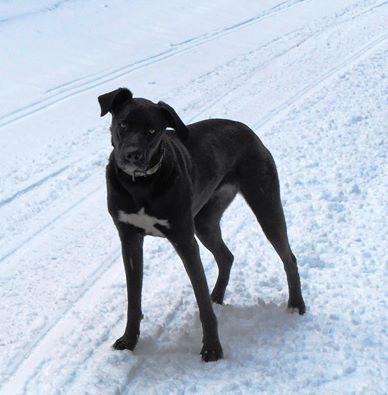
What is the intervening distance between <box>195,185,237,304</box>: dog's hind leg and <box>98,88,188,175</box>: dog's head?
34.1 inches

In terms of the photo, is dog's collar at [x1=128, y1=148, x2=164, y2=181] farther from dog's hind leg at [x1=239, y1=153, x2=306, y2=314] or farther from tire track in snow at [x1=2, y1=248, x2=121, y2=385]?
tire track in snow at [x1=2, y1=248, x2=121, y2=385]

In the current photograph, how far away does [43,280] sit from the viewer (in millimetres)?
4734

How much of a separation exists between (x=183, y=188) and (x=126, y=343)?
1.00 m

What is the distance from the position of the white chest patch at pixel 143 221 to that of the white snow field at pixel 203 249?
0.78m

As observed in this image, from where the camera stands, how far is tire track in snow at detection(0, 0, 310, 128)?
9.05 m

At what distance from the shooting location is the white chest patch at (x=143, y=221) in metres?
3.46

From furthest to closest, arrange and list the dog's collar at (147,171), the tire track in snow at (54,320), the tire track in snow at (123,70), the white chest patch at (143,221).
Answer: the tire track in snow at (123,70) < the tire track in snow at (54,320) < the white chest patch at (143,221) < the dog's collar at (147,171)

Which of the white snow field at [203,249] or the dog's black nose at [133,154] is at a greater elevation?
the dog's black nose at [133,154]

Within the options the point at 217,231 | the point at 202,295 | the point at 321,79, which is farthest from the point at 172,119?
the point at 321,79

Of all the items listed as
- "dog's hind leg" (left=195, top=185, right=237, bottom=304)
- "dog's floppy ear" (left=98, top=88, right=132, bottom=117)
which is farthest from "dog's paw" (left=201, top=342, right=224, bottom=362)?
"dog's floppy ear" (left=98, top=88, right=132, bottom=117)

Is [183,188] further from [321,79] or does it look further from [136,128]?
[321,79]

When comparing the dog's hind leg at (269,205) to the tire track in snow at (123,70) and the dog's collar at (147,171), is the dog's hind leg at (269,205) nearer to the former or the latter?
the dog's collar at (147,171)

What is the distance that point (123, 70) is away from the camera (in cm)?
1122

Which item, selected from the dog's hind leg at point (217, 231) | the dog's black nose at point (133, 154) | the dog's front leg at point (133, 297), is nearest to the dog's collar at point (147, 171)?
the dog's black nose at point (133, 154)
